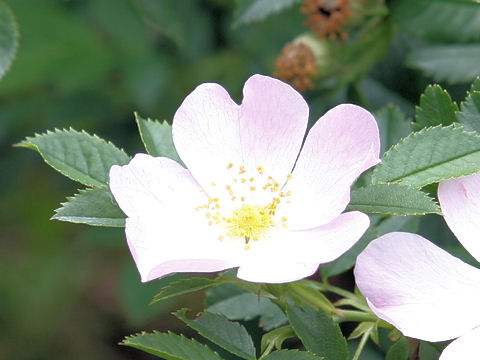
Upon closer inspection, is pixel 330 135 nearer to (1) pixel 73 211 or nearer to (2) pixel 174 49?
(1) pixel 73 211

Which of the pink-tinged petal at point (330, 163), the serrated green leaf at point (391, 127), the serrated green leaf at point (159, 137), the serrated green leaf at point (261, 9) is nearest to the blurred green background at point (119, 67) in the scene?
the serrated green leaf at point (261, 9)

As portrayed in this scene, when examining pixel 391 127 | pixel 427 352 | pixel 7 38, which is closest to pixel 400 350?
pixel 427 352

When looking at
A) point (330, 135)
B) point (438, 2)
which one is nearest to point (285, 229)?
point (330, 135)

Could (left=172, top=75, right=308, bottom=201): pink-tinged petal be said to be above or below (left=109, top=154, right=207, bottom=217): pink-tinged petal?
above

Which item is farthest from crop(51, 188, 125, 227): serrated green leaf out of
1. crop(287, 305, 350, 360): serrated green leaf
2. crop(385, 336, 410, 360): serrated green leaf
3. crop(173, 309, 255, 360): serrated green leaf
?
crop(385, 336, 410, 360): serrated green leaf

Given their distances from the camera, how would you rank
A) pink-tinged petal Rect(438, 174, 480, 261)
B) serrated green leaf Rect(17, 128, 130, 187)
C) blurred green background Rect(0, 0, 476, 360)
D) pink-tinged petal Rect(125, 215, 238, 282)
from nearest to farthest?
1. pink-tinged petal Rect(125, 215, 238, 282)
2. pink-tinged petal Rect(438, 174, 480, 261)
3. serrated green leaf Rect(17, 128, 130, 187)
4. blurred green background Rect(0, 0, 476, 360)

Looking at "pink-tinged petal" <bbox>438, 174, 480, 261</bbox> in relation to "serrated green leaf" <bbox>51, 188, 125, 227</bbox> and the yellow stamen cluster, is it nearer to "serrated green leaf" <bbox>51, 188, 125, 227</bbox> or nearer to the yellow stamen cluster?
the yellow stamen cluster

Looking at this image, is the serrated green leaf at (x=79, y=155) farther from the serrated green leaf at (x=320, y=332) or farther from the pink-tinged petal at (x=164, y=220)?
the serrated green leaf at (x=320, y=332)

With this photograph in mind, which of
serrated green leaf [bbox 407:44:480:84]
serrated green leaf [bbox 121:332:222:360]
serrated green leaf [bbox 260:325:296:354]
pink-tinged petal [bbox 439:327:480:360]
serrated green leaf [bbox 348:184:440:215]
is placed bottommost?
pink-tinged petal [bbox 439:327:480:360]

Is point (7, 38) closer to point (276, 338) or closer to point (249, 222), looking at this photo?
point (249, 222)
